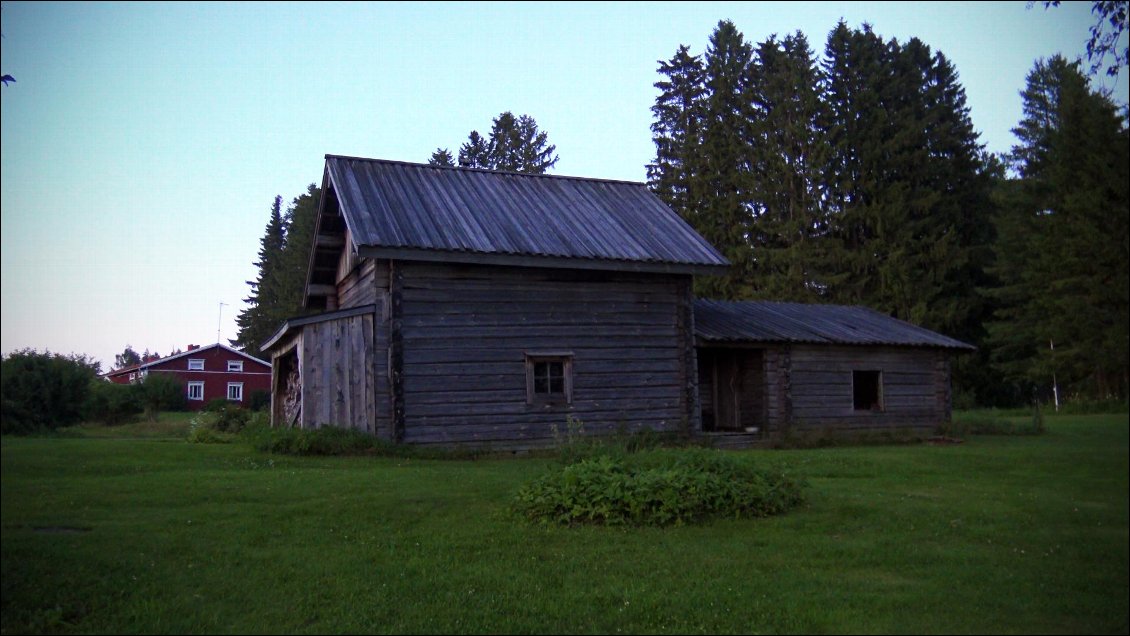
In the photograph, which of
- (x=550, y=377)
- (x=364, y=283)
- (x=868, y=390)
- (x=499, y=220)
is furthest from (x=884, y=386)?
(x=364, y=283)

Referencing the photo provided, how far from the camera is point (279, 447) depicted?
1670 centimetres

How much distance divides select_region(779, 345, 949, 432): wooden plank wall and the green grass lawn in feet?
41.3

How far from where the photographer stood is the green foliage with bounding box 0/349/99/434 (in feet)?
19.2

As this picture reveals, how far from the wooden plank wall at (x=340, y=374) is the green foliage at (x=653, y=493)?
8.27 m

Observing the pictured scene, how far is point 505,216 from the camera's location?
69.1 ft

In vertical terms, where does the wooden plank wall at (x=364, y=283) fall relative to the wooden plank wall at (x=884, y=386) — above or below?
above

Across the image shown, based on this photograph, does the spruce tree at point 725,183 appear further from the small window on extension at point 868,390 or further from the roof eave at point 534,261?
the roof eave at point 534,261

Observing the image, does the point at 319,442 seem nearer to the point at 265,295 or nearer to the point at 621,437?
the point at 621,437

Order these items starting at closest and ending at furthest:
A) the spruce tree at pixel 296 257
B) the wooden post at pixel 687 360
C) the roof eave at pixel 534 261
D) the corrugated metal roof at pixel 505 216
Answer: the roof eave at pixel 534 261 < the corrugated metal roof at pixel 505 216 < the wooden post at pixel 687 360 < the spruce tree at pixel 296 257

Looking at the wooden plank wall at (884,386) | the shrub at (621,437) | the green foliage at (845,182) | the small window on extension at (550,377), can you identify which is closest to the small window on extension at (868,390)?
the wooden plank wall at (884,386)

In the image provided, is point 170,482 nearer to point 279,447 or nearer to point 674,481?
point 279,447

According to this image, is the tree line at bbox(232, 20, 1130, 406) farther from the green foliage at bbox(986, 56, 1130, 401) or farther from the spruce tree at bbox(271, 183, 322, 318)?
the green foliage at bbox(986, 56, 1130, 401)

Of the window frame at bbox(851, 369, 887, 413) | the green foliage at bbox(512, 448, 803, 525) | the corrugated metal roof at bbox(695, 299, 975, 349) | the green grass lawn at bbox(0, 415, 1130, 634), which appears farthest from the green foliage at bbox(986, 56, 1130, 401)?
the window frame at bbox(851, 369, 887, 413)

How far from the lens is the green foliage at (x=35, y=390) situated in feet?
19.2
